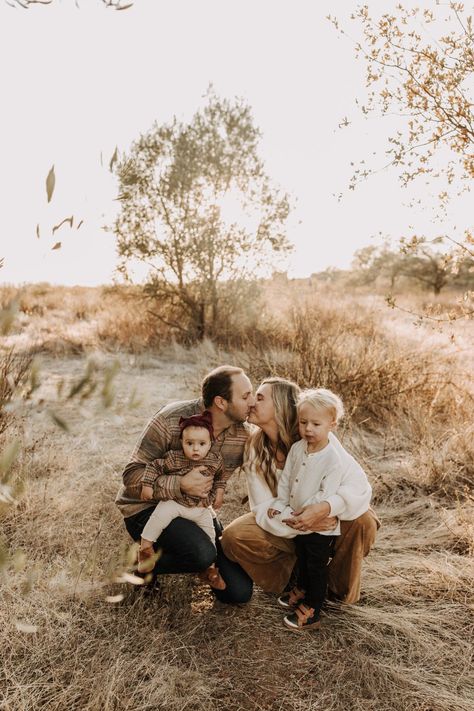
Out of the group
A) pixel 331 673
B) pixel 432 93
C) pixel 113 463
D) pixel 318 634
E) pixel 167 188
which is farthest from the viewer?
pixel 167 188

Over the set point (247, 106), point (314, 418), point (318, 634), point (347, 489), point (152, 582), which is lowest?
point (318, 634)

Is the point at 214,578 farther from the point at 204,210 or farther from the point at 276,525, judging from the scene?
the point at 204,210

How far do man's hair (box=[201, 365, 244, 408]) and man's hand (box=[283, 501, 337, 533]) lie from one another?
730 mm

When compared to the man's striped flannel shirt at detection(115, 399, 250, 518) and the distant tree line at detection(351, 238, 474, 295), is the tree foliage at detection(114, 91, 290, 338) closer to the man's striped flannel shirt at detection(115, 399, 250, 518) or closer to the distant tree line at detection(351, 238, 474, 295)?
the man's striped flannel shirt at detection(115, 399, 250, 518)

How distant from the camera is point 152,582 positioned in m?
3.05

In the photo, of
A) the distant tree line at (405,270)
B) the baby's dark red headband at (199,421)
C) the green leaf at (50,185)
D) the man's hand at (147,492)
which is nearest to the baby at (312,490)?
the baby's dark red headband at (199,421)

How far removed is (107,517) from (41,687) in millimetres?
1672

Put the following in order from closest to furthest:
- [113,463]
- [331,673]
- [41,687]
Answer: [41,687] < [331,673] < [113,463]

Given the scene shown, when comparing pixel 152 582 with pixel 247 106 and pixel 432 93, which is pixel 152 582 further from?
pixel 247 106

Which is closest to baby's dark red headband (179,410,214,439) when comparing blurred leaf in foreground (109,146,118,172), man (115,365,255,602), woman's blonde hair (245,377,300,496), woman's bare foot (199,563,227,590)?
man (115,365,255,602)

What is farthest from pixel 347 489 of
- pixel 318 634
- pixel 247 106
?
pixel 247 106

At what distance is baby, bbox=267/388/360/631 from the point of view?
290cm

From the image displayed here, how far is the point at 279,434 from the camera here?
3.24 metres

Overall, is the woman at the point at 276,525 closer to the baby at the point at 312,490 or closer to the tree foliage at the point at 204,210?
the baby at the point at 312,490
